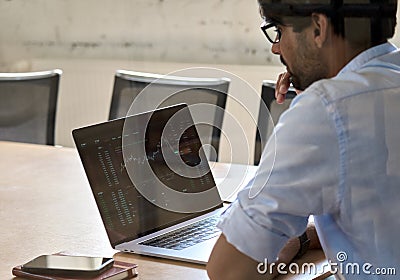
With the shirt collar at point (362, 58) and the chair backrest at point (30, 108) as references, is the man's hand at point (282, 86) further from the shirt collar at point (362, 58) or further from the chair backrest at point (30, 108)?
the chair backrest at point (30, 108)

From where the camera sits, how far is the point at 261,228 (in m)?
1.28

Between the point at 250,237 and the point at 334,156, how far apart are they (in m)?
0.18

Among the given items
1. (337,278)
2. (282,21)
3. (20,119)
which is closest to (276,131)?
(282,21)

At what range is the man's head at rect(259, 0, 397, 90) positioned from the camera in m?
1.30

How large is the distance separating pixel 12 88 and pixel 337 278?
7.50 ft

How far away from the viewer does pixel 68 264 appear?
1733 mm

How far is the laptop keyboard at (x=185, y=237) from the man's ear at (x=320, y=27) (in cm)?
70

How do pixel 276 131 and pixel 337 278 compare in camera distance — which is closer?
pixel 276 131

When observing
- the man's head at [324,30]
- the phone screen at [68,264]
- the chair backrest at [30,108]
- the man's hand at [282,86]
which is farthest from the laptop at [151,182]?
the chair backrest at [30,108]

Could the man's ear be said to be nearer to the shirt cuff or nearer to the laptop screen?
the shirt cuff

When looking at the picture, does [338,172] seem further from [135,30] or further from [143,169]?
[135,30]

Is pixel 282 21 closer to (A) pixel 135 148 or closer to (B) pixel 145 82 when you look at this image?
(A) pixel 135 148

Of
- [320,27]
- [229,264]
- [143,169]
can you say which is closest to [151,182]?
[143,169]

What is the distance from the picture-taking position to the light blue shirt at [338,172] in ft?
4.09
